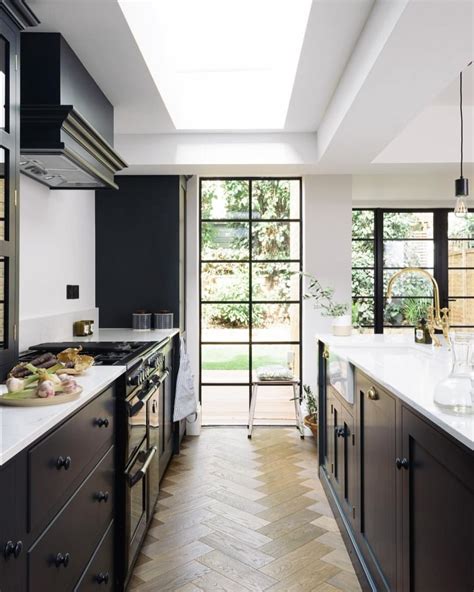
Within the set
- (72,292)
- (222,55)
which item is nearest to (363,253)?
(222,55)

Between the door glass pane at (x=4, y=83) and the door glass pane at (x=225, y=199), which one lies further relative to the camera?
the door glass pane at (x=225, y=199)

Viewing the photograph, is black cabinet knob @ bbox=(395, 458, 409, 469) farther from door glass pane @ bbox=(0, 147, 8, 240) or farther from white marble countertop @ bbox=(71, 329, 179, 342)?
white marble countertop @ bbox=(71, 329, 179, 342)

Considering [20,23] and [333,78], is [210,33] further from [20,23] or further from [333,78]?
[20,23]

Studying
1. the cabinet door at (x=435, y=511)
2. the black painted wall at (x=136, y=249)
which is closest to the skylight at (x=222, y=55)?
the black painted wall at (x=136, y=249)

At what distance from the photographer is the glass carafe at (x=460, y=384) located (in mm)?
1240

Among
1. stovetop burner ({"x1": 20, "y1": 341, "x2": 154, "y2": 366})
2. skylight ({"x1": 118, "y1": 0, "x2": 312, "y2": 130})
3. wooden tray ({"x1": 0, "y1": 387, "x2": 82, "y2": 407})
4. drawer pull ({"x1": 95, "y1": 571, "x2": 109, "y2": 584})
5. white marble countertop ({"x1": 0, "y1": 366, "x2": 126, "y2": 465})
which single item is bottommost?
drawer pull ({"x1": 95, "y1": 571, "x2": 109, "y2": 584})

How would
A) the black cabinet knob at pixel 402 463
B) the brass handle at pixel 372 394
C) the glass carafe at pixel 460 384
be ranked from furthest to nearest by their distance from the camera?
1. the brass handle at pixel 372 394
2. the black cabinet knob at pixel 402 463
3. the glass carafe at pixel 460 384

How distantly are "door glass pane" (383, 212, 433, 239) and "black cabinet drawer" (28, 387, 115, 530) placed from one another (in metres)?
3.81

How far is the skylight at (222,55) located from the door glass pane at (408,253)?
197cm

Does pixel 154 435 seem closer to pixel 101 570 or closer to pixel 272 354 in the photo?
pixel 101 570

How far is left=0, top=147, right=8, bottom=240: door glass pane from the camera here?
1.64 m

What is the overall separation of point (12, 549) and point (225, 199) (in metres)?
3.79

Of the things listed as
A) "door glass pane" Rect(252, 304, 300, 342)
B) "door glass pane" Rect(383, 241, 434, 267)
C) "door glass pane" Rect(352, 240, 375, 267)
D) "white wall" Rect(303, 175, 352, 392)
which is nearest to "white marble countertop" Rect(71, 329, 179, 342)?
"door glass pane" Rect(252, 304, 300, 342)

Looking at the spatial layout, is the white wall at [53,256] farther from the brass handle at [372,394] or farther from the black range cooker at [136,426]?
the brass handle at [372,394]
